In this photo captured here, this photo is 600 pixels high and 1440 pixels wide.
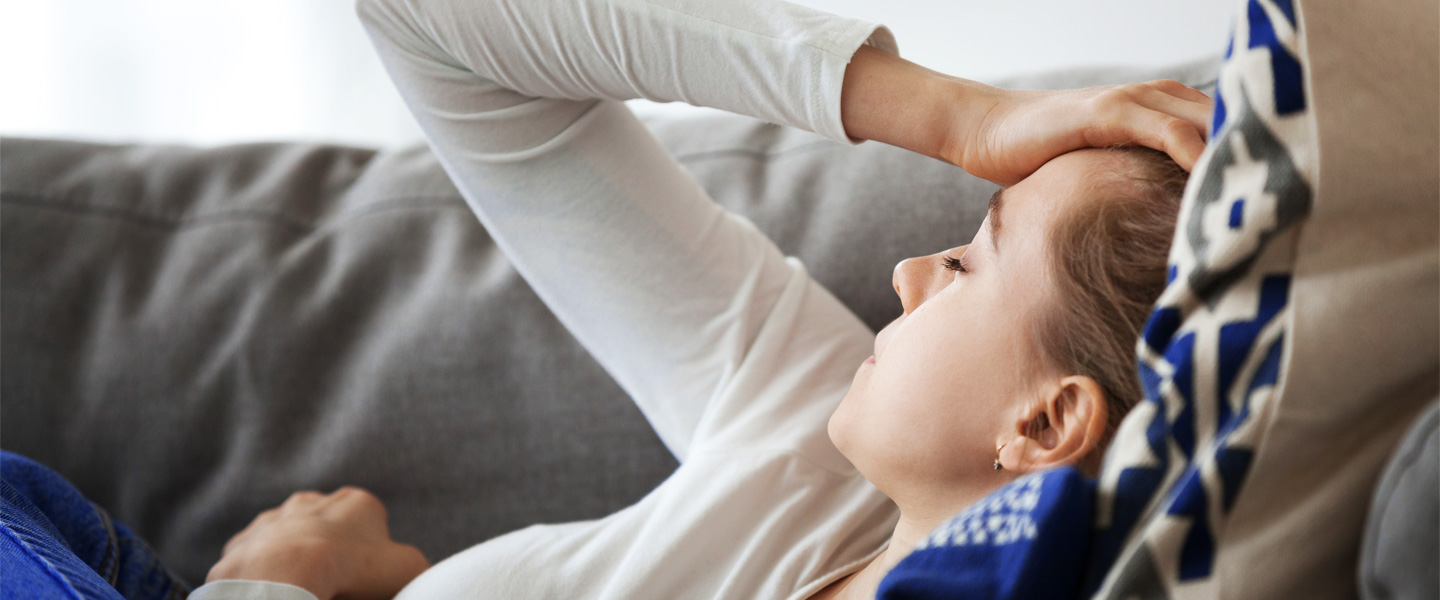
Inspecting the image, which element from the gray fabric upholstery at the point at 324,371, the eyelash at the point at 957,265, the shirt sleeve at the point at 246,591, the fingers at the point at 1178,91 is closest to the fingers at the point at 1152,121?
the fingers at the point at 1178,91

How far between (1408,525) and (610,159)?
70 cm

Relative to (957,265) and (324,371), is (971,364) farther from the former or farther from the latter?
(324,371)

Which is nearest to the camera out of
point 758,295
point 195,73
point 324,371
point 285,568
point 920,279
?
point 920,279

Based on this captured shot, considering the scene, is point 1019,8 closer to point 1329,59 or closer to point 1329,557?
point 1329,59

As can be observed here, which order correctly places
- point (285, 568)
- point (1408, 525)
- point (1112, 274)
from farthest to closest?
point (285, 568), point (1112, 274), point (1408, 525)

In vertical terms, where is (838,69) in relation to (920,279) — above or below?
above

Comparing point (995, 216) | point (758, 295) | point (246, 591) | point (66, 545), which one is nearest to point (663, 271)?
point (758, 295)

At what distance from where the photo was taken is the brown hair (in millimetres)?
628

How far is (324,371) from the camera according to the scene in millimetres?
1137

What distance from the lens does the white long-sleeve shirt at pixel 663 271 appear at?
76cm

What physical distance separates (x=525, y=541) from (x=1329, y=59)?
709 mm

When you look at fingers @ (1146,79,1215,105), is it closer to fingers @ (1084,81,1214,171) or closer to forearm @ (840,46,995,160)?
fingers @ (1084,81,1214,171)

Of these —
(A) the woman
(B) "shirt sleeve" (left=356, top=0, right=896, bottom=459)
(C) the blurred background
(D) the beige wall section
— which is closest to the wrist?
(A) the woman

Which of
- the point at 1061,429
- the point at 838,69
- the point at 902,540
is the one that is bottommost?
the point at 902,540
